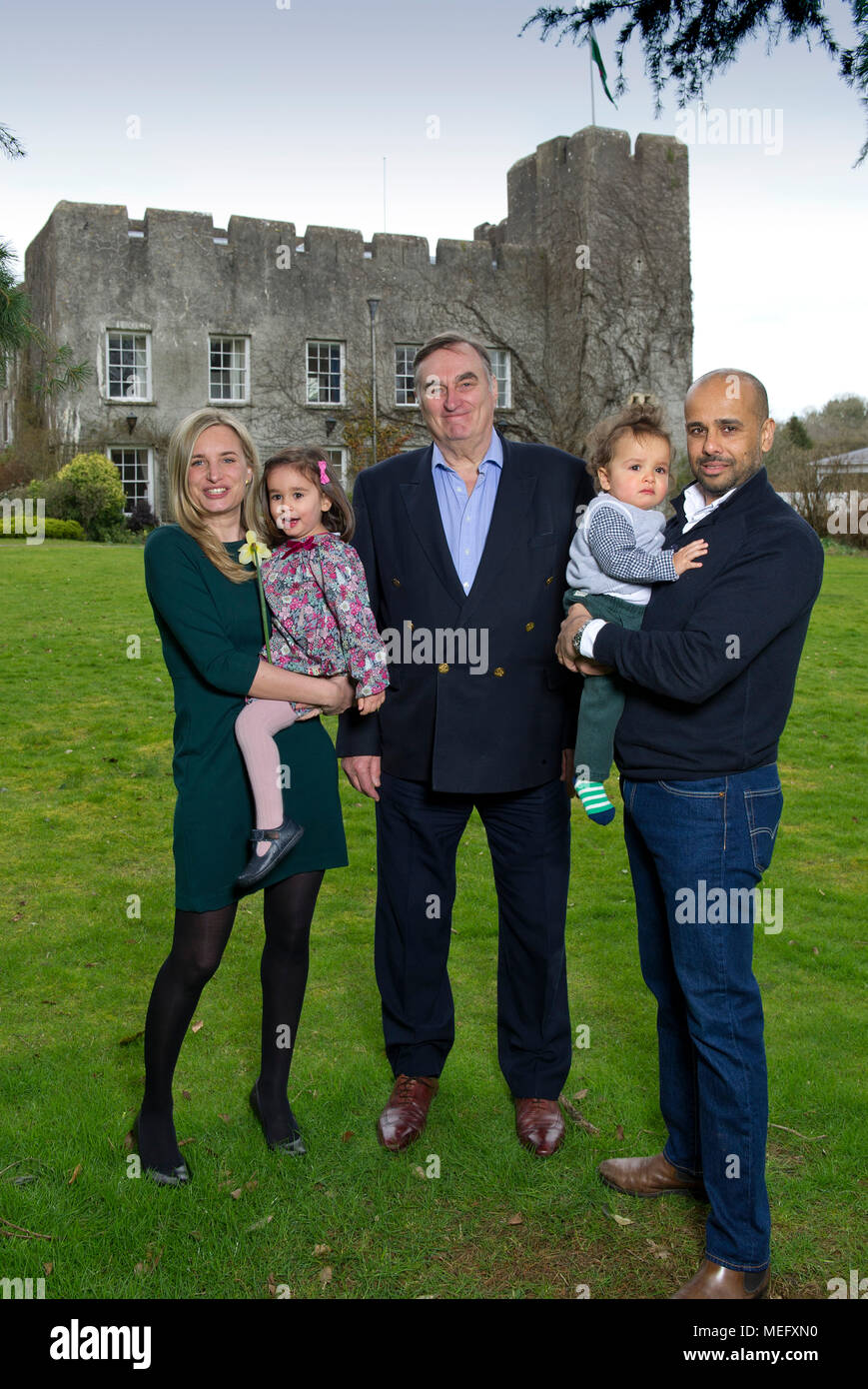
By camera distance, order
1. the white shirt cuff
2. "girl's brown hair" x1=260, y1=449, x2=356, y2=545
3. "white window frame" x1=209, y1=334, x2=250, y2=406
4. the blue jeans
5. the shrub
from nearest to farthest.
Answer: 1. the blue jeans
2. the white shirt cuff
3. "girl's brown hair" x1=260, y1=449, x2=356, y2=545
4. the shrub
5. "white window frame" x1=209, y1=334, x2=250, y2=406

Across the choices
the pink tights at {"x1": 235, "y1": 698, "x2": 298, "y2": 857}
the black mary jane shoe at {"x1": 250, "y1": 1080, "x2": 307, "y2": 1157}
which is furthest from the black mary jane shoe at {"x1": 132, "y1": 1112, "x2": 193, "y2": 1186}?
the pink tights at {"x1": 235, "y1": 698, "x2": 298, "y2": 857}

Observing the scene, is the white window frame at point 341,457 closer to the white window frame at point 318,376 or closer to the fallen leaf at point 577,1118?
the white window frame at point 318,376

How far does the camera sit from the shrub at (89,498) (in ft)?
76.0

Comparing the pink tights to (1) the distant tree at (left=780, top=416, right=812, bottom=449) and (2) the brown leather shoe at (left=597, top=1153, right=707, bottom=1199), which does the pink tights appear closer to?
(2) the brown leather shoe at (left=597, top=1153, right=707, bottom=1199)

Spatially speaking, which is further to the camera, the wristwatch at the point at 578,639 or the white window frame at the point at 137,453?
the white window frame at the point at 137,453

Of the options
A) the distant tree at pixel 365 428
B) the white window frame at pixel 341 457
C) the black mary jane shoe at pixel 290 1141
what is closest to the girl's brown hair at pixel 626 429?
the black mary jane shoe at pixel 290 1141

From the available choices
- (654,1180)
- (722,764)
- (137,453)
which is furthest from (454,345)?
(137,453)

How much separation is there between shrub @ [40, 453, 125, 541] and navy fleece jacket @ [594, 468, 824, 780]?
21.9 meters

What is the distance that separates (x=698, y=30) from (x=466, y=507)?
224 centimetres

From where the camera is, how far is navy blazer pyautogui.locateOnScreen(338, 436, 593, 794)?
3662mm

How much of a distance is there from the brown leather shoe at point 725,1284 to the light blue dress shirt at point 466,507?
2060mm

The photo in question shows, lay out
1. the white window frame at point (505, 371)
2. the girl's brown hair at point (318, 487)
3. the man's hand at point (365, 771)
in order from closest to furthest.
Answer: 1. the girl's brown hair at point (318, 487)
2. the man's hand at point (365, 771)
3. the white window frame at point (505, 371)

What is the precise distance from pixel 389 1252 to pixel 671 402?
95.5 feet

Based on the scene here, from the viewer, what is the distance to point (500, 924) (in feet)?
12.7
